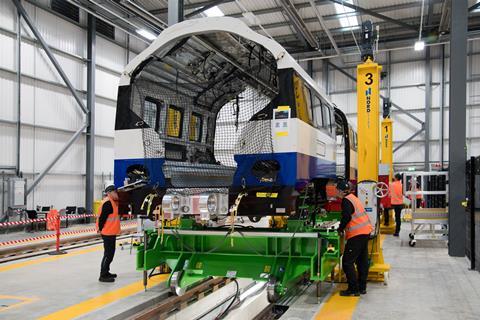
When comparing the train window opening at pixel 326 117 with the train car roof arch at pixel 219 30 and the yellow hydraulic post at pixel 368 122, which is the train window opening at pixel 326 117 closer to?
the yellow hydraulic post at pixel 368 122

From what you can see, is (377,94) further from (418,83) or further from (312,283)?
(418,83)

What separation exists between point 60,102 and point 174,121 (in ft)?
44.0

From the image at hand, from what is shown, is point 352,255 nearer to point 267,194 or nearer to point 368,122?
point 267,194

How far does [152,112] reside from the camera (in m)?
6.13

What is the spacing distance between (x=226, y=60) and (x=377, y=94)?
2932 millimetres

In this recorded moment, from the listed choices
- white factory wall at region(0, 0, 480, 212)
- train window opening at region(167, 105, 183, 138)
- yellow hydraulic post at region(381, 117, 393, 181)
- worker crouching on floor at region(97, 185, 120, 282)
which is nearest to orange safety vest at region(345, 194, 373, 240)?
train window opening at region(167, 105, 183, 138)

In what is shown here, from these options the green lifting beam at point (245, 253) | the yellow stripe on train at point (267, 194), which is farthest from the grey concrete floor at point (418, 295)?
the yellow stripe on train at point (267, 194)

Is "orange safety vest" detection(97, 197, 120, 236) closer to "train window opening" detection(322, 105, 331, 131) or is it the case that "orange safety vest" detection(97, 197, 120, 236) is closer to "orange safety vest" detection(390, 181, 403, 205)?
"train window opening" detection(322, 105, 331, 131)

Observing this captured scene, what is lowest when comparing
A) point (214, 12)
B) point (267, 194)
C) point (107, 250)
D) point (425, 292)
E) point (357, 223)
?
point (425, 292)

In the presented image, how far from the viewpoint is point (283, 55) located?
210 inches

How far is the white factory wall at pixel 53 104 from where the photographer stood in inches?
616

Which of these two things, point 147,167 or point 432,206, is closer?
point 147,167

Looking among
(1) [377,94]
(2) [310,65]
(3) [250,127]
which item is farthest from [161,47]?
(2) [310,65]

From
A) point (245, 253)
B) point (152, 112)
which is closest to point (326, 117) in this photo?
point (245, 253)
